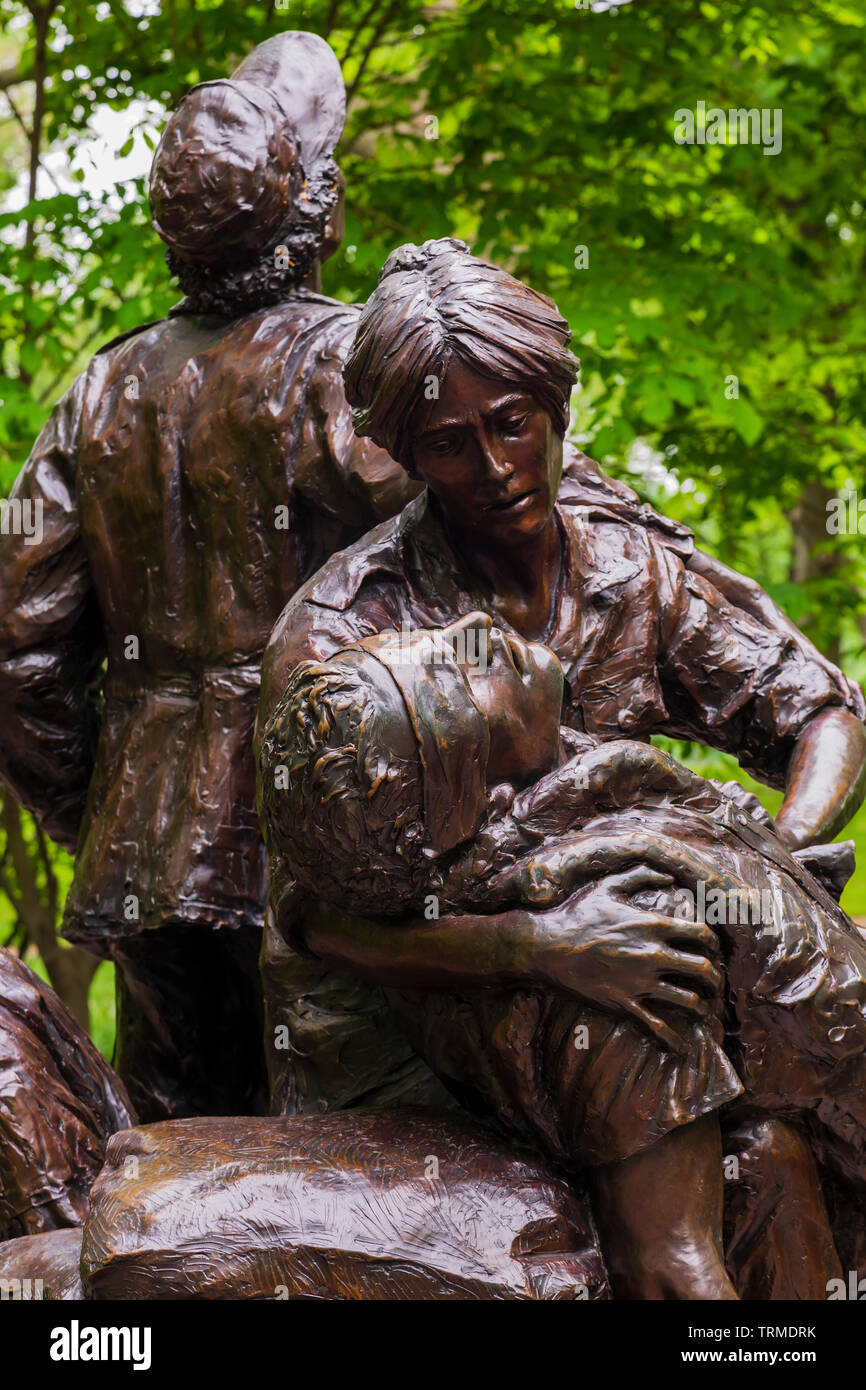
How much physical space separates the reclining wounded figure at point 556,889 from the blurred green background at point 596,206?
2889 mm

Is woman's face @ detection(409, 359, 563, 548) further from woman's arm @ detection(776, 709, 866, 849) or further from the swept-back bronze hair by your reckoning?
woman's arm @ detection(776, 709, 866, 849)

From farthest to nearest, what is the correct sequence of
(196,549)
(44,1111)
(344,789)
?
1. (196,549)
2. (44,1111)
3. (344,789)

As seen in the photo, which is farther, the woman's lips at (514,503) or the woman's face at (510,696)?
the woman's lips at (514,503)

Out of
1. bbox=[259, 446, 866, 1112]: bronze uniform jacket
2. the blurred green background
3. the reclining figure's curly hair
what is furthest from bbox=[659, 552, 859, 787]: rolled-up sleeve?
the blurred green background

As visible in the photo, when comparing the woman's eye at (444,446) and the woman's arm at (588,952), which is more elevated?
the woman's eye at (444,446)

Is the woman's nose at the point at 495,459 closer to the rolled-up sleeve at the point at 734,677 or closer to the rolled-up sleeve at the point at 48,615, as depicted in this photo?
the rolled-up sleeve at the point at 734,677

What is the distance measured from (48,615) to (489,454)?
1298mm

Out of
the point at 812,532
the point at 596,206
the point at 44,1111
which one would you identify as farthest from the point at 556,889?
the point at 812,532

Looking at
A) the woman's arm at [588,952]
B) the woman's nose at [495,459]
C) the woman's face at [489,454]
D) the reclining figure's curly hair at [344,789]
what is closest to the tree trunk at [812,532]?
the woman's face at [489,454]

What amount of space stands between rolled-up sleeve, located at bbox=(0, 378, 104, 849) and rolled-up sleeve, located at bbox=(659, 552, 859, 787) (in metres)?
1.24

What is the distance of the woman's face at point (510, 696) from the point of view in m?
2.40

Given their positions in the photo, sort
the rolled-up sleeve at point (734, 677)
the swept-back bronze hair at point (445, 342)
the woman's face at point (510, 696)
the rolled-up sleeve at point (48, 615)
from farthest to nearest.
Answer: the rolled-up sleeve at point (48, 615) < the rolled-up sleeve at point (734, 677) < the swept-back bronze hair at point (445, 342) < the woman's face at point (510, 696)

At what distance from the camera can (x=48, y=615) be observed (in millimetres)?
3518

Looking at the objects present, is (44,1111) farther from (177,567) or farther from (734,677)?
(734,677)
